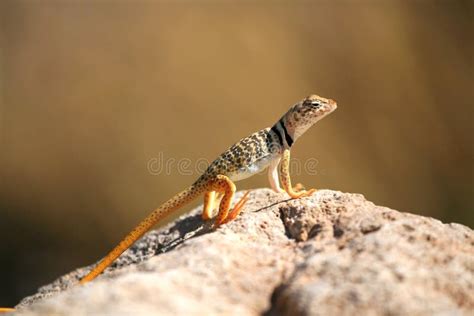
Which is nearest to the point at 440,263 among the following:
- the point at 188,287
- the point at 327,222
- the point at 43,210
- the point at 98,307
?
the point at 327,222

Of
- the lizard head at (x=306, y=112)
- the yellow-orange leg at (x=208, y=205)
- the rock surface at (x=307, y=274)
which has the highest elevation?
the lizard head at (x=306, y=112)

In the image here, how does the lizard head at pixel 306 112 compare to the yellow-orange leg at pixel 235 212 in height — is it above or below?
above

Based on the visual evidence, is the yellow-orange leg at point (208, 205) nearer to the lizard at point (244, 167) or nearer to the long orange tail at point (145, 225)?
the lizard at point (244, 167)

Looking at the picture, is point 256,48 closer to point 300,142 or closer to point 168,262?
point 300,142

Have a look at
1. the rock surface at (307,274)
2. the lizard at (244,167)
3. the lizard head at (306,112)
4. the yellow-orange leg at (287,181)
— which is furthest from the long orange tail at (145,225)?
the lizard head at (306,112)

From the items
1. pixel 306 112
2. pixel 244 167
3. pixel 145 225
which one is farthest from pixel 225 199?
pixel 306 112

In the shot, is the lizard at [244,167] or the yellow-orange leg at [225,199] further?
the lizard at [244,167]

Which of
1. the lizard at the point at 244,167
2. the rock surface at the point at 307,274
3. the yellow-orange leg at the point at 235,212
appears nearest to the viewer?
the rock surface at the point at 307,274

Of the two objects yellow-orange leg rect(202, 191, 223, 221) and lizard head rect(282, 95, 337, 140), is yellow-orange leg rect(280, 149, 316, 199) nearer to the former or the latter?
lizard head rect(282, 95, 337, 140)
